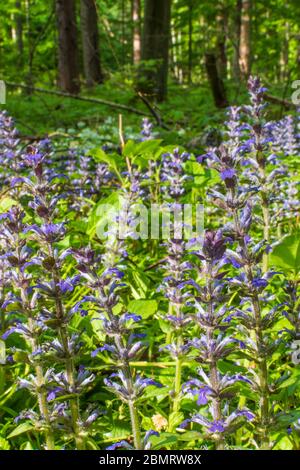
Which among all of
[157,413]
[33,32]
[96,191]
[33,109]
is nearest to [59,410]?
[157,413]

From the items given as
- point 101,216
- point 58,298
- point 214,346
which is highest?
point 101,216

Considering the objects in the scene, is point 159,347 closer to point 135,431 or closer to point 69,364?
point 69,364

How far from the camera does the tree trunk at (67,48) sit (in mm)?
17000

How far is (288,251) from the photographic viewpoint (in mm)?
2156

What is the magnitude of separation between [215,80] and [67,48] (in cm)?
716

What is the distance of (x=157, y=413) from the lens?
284 cm

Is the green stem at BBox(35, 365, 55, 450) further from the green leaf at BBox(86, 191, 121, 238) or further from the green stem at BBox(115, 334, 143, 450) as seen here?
the green leaf at BBox(86, 191, 121, 238)

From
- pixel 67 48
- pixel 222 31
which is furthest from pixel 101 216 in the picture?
pixel 67 48

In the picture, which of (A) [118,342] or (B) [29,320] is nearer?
(A) [118,342]

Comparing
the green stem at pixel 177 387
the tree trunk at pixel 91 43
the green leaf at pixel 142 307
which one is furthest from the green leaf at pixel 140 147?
the tree trunk at pixel 91 43

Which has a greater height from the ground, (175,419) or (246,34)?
(246,34)

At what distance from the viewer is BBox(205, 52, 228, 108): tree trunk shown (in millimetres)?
12087

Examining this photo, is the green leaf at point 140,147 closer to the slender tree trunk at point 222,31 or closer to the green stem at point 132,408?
the green stem at point 132,408
